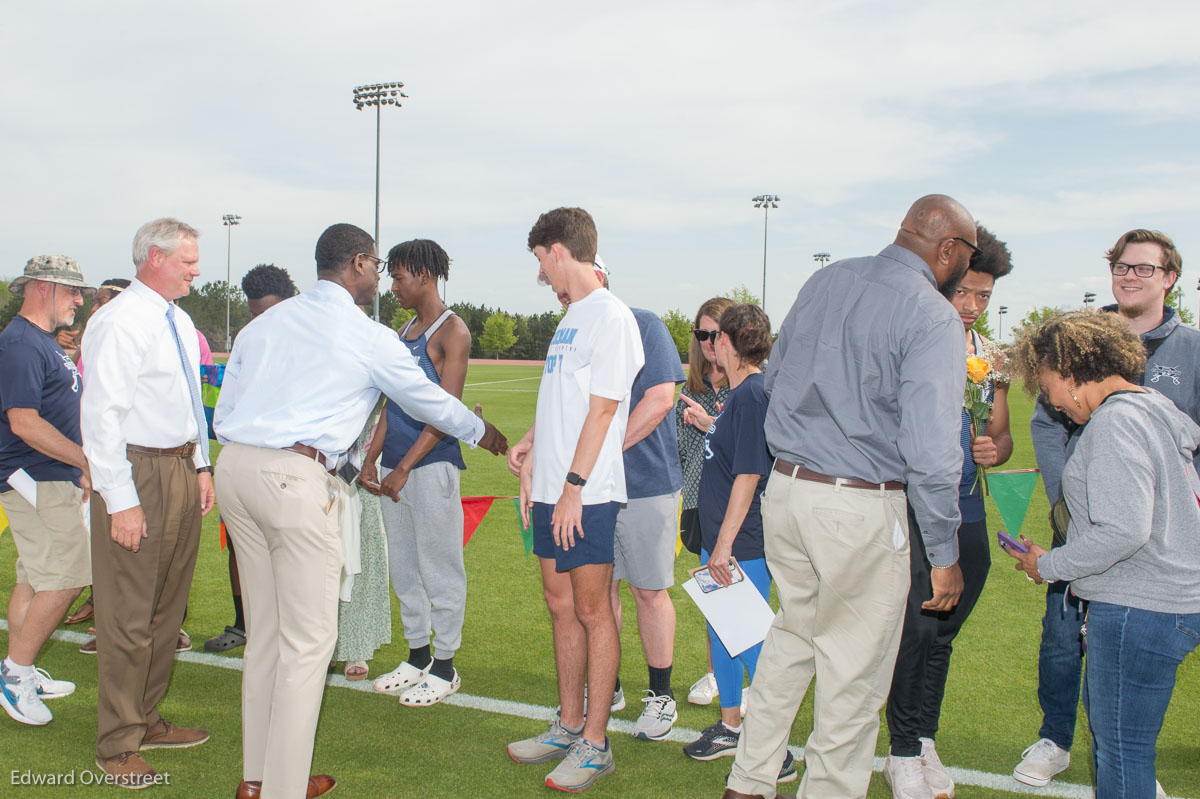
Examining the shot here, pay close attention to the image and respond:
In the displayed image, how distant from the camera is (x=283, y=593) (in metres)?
3.20

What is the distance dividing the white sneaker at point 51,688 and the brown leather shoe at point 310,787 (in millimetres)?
1649

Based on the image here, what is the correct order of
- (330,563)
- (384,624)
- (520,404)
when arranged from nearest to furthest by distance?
(330,563) < (384,624) < (520,404)

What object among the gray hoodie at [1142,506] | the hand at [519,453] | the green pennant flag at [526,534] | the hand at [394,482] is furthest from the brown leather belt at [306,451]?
the gray hoodie at [1142,506]

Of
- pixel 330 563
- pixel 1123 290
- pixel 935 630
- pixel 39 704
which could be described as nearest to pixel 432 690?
pixel 330 563

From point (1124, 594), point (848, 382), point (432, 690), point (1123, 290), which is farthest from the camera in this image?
point (432, 690)

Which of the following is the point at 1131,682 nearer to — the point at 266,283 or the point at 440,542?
the point at 440,542

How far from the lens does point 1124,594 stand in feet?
8.67

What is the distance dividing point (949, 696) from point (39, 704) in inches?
182

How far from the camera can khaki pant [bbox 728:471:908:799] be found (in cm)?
293

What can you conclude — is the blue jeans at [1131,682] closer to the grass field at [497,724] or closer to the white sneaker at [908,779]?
the white sneaker at [908,779]

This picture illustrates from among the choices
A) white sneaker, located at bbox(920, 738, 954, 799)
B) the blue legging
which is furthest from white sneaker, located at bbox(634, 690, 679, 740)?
white sneaker, located at bbox(920, 738, 954, 799)

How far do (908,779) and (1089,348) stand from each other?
1898 mm

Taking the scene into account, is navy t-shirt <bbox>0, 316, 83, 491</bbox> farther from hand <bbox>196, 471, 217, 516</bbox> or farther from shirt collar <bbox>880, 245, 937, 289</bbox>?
shirt collar <bbox>880, 245, 937, 289</bbox>

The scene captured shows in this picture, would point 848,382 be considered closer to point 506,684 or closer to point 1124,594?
point 1124,594
